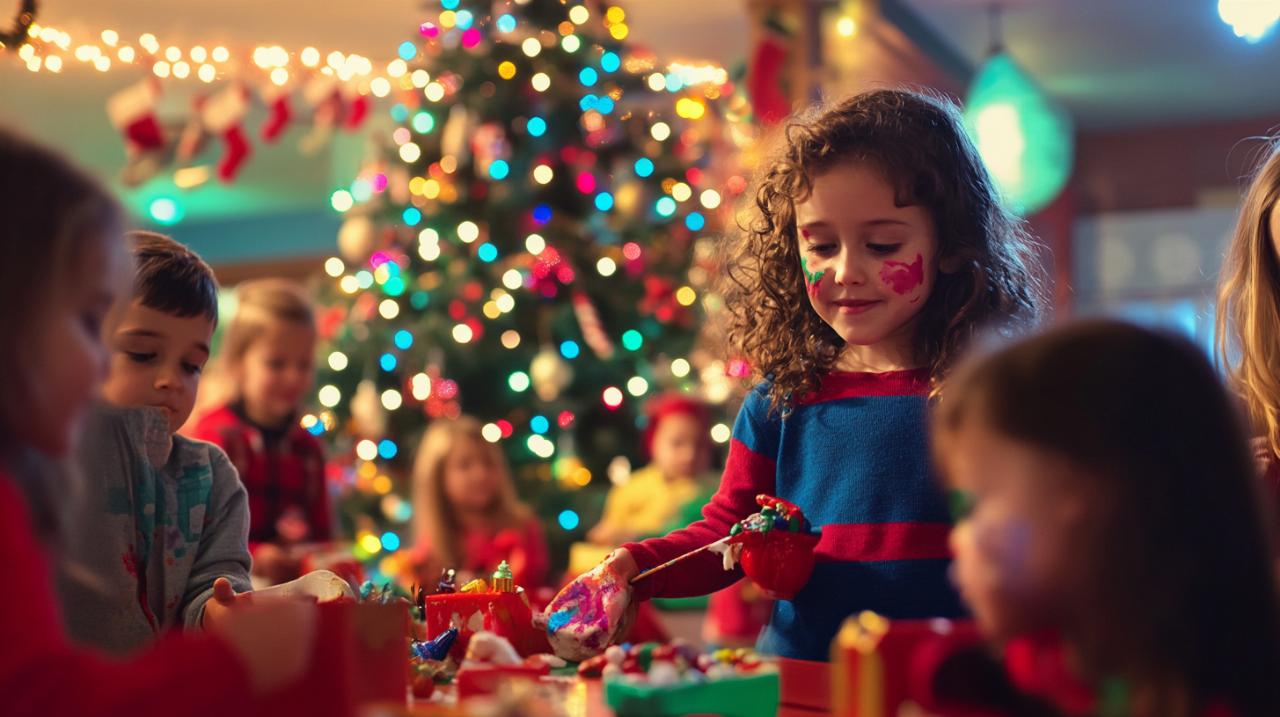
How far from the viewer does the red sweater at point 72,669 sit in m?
0.57

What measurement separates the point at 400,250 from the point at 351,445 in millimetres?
667

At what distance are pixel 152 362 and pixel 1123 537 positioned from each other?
0.94 metres

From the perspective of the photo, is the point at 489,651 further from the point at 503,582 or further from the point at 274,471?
the point at 274,471

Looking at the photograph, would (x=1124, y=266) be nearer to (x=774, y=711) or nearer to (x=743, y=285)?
(x=743, y=285)

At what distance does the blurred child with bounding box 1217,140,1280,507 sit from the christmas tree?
2.89 meters

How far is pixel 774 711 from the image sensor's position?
868 millimetres

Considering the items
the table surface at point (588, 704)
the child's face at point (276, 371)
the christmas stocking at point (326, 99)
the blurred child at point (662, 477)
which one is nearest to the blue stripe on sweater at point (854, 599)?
the table surface at point (588, 704)

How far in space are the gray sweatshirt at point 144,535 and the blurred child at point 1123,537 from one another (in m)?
0.77

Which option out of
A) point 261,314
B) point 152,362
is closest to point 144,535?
point 152,362

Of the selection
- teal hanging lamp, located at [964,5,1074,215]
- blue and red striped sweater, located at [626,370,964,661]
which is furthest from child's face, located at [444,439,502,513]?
blue and red striped sweater, located at [626,370,964,661]

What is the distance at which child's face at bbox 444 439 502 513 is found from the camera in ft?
12.9

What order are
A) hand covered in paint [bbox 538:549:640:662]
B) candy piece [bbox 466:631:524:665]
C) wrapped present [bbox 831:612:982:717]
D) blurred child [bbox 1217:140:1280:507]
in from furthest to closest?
1. blurred child [bbox 1217:140:1280:507]
2. hand covered in paint [bbox 538:549:640:662]
3. candy piece [bbox 466:631:524:665]
4. wrapped present [bbox 831:612:982:717]

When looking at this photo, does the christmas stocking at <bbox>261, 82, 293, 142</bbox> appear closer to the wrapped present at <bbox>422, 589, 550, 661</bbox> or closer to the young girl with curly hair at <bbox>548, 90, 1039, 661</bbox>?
the young girl with curly hair at <bbox>548, 90, 1039, 661</bbox>

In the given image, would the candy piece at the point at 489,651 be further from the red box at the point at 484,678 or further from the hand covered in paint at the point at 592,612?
the hand covered in paint at the point at 592,612
